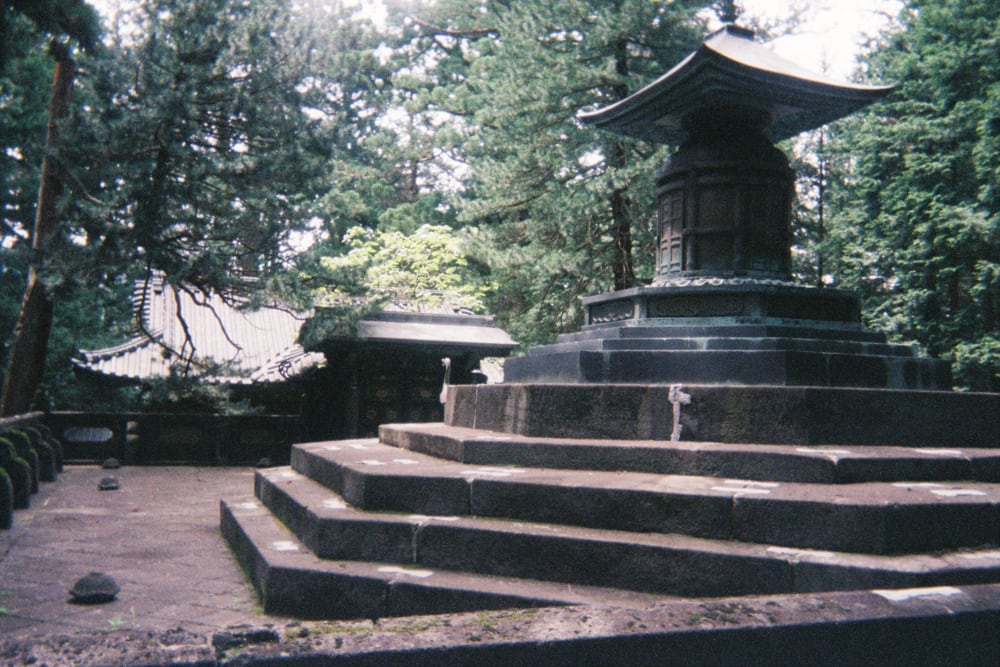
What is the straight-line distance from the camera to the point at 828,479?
4055 millimetres

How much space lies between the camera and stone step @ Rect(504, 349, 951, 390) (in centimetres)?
518

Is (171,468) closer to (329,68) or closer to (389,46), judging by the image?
(329,68)

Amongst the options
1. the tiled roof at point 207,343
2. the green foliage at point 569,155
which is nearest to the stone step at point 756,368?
the tiled roof at point 207,343

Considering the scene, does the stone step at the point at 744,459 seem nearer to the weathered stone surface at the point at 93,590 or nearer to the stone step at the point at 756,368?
the stone step at the point at 756,368

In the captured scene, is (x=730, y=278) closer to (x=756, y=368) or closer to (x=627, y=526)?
(x=756, y=368)

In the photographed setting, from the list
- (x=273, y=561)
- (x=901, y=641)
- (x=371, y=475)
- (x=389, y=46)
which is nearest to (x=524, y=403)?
(x=371, y=475)

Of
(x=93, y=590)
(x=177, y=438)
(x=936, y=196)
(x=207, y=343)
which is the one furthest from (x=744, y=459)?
(x=936, y=196)

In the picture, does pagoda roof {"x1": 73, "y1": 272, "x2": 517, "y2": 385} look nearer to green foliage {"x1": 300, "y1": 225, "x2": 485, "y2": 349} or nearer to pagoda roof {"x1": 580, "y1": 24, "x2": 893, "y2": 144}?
green foliage {"x1": 300, "y1": 225, "x2": 485, "y2": 349}

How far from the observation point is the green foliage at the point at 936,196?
16.0 meters

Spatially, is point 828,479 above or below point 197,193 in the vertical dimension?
below

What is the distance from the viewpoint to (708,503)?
12.4 feet

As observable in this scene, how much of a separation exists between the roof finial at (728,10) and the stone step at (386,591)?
17666 mm

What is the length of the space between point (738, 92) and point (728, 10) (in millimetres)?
13669

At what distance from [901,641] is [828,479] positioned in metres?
2.09
